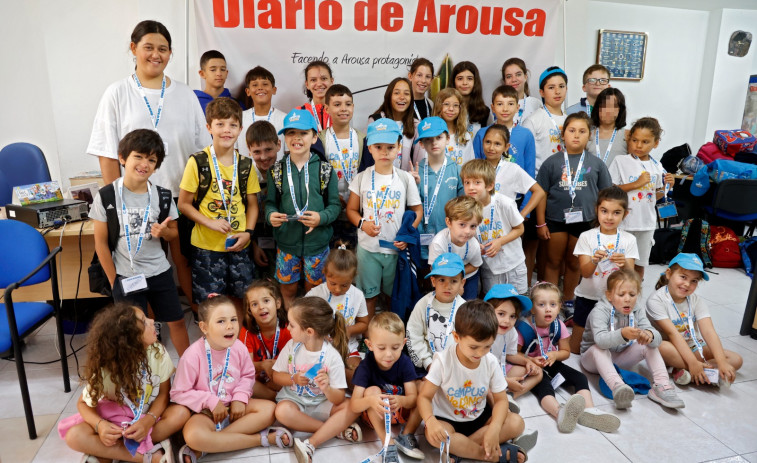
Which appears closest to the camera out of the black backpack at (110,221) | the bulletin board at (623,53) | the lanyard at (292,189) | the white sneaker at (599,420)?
the white sneaker at (599,420)

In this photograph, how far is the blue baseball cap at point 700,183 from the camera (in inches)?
182

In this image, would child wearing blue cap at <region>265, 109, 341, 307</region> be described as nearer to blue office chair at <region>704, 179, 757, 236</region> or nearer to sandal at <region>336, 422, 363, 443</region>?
sandal at <region>336, 422, 363, 443</region>

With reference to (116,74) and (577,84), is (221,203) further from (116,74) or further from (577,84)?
(577,84)

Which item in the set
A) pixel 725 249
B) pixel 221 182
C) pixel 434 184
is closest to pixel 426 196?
pixel 434 184

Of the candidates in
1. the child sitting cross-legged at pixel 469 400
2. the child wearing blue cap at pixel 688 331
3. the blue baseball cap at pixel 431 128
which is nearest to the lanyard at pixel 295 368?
the child sitting cross-legged at pixel 469 400

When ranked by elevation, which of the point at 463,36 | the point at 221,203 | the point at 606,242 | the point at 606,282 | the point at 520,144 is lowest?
the point at 606,282

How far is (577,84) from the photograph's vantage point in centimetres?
505

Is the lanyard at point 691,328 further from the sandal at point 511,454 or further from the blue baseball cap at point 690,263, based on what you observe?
the sandal at point 511,454

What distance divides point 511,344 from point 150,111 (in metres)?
2.31

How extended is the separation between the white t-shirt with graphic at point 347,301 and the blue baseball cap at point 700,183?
3.72 metres

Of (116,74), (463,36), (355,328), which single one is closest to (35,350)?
(355,328)

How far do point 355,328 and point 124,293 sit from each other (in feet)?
3.72

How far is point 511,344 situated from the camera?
246 cm

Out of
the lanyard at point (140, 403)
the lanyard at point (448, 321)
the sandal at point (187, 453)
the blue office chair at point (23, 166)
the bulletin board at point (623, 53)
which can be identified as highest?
the bulletin board at point (623, 53)
